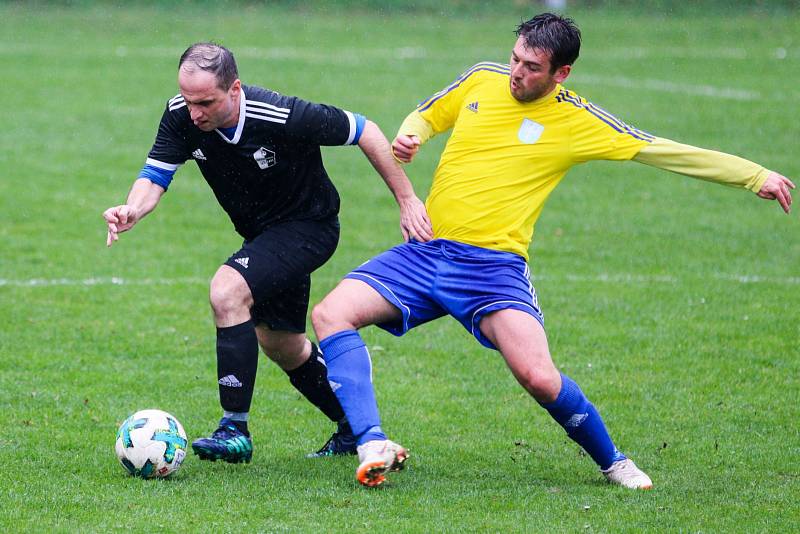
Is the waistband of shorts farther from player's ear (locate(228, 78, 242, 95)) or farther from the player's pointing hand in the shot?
the player's pointing hand

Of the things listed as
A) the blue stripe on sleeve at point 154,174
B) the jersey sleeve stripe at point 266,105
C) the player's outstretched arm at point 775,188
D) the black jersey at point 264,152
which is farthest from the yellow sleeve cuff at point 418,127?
the player's outstretched arm at point 775,188

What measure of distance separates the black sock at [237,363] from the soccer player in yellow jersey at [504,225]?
0.35m

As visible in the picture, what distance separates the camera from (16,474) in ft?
19.5

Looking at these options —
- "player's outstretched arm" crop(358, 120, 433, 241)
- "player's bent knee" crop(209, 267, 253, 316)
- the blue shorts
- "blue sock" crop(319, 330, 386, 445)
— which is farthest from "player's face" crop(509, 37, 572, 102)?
"player's bent knee" crop(209, 267, 253, 316)

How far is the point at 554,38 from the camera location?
234 inches

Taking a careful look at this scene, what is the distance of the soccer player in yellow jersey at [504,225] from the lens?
19.2 ft

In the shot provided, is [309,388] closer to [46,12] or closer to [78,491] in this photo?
[78,491]

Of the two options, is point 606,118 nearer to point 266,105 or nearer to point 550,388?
point 550,388

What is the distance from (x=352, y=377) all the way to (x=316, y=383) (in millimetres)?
931

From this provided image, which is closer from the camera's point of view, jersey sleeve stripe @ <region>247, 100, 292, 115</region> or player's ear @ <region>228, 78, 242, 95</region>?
player's ear @ <region>228, 78, 242, 95</region>

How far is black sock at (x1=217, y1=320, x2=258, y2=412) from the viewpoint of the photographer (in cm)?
593

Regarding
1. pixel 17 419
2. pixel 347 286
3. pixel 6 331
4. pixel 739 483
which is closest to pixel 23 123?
pixel 6 331

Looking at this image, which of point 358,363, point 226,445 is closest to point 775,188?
point 358,363

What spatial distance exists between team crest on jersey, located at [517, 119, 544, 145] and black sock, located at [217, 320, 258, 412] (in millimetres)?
1639
